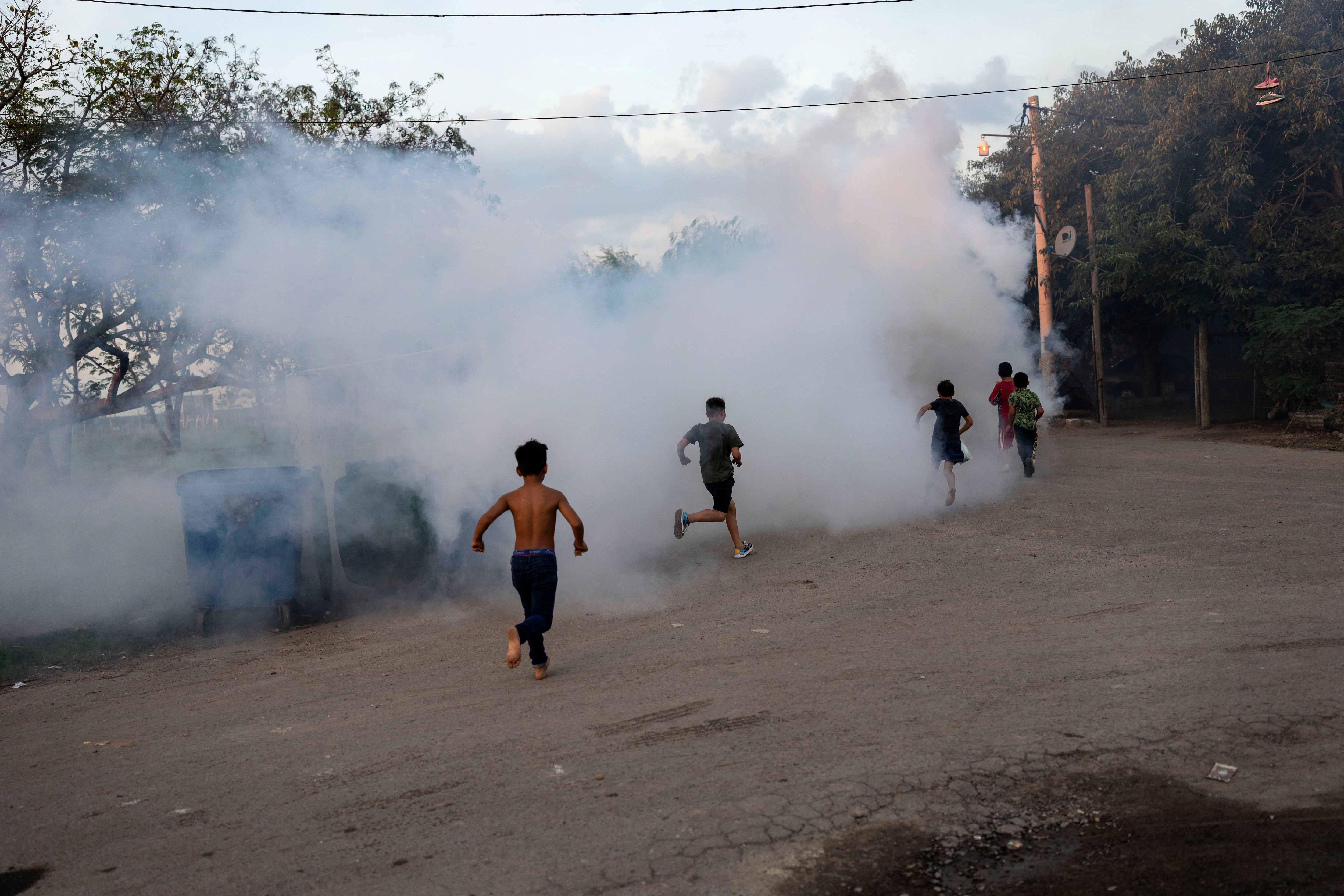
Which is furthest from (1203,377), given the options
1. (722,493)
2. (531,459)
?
(531,459)

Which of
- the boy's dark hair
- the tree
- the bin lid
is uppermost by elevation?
the tree

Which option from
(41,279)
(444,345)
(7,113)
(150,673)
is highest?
(7,113)

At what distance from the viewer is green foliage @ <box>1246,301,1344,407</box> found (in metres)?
15.8

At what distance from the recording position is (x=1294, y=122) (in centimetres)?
1664

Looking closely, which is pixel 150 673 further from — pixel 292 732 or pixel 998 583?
pixel 998 583

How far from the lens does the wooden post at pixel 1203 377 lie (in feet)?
61.6

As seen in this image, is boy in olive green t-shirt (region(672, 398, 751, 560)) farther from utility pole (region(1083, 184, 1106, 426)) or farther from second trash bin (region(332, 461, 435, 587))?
utility pole (region(1083, 184, 1106, 426))

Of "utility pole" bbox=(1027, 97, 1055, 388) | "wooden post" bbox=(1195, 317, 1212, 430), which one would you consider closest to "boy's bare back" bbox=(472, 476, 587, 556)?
"utility pole" bbox=(1027, 97, 1055, 388)

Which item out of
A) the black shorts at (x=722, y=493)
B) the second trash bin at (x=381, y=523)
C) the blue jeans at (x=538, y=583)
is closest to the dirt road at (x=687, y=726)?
the blue jeans at (x=538, y=583)

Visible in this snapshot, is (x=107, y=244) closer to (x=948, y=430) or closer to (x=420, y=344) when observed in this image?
(x=420, y=344)

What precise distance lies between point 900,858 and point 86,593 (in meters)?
8.83

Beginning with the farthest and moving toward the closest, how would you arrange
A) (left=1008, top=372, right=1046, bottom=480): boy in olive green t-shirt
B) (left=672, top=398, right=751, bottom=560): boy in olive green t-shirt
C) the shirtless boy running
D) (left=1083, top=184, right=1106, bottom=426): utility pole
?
1. (left=1083, top=184, right=1106, bottom=426): utility pole
2. (left=1008, top=372, right=1046, bottom=480): boy in olive green t-shirt
3. (left=672, top=398, right=751, bottom=560): boy in olive green t-shirt
4. the shirtless boy running

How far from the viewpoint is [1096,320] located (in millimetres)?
19781

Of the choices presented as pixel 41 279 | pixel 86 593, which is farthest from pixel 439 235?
pixel 86 593
